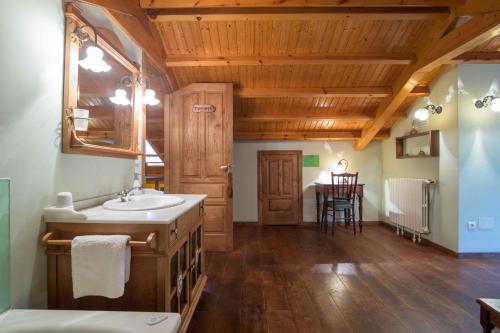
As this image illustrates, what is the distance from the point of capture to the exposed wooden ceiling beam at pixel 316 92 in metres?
3.60

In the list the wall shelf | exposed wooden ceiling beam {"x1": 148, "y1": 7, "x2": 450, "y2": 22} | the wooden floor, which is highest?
exposed wooden ceiling beam {"x1": 148, "y1": 7, "x2": 450, "y2": 22}

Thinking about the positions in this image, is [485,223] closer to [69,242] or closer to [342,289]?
[342,289]

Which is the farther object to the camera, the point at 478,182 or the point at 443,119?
the point at 443,119

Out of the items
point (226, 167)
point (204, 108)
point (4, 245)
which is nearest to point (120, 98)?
point (4, 245)

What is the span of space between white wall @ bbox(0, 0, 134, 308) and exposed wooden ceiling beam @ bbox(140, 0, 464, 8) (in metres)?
1.11

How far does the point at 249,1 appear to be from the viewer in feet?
Answer: 7.52

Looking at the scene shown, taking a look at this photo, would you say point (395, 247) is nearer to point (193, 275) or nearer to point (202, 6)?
point (193, 275)

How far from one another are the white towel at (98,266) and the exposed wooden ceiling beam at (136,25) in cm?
143

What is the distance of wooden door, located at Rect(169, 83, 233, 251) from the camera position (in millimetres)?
3426

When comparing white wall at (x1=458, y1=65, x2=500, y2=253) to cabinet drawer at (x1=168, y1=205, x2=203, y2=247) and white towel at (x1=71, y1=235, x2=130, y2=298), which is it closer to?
cabinet drawer at (x1=168, y1=205, x2=203, y2=247)

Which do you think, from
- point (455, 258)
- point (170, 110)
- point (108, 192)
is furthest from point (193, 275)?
point (455, 258)

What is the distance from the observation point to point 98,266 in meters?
1.20

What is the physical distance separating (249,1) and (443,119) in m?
2.90

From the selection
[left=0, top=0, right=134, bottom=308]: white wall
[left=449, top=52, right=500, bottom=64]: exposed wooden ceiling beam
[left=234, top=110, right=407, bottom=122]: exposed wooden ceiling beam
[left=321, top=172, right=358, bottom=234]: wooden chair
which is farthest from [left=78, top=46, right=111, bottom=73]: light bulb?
[left=321, top=172, right=358, bottom=234]: wooden chair
